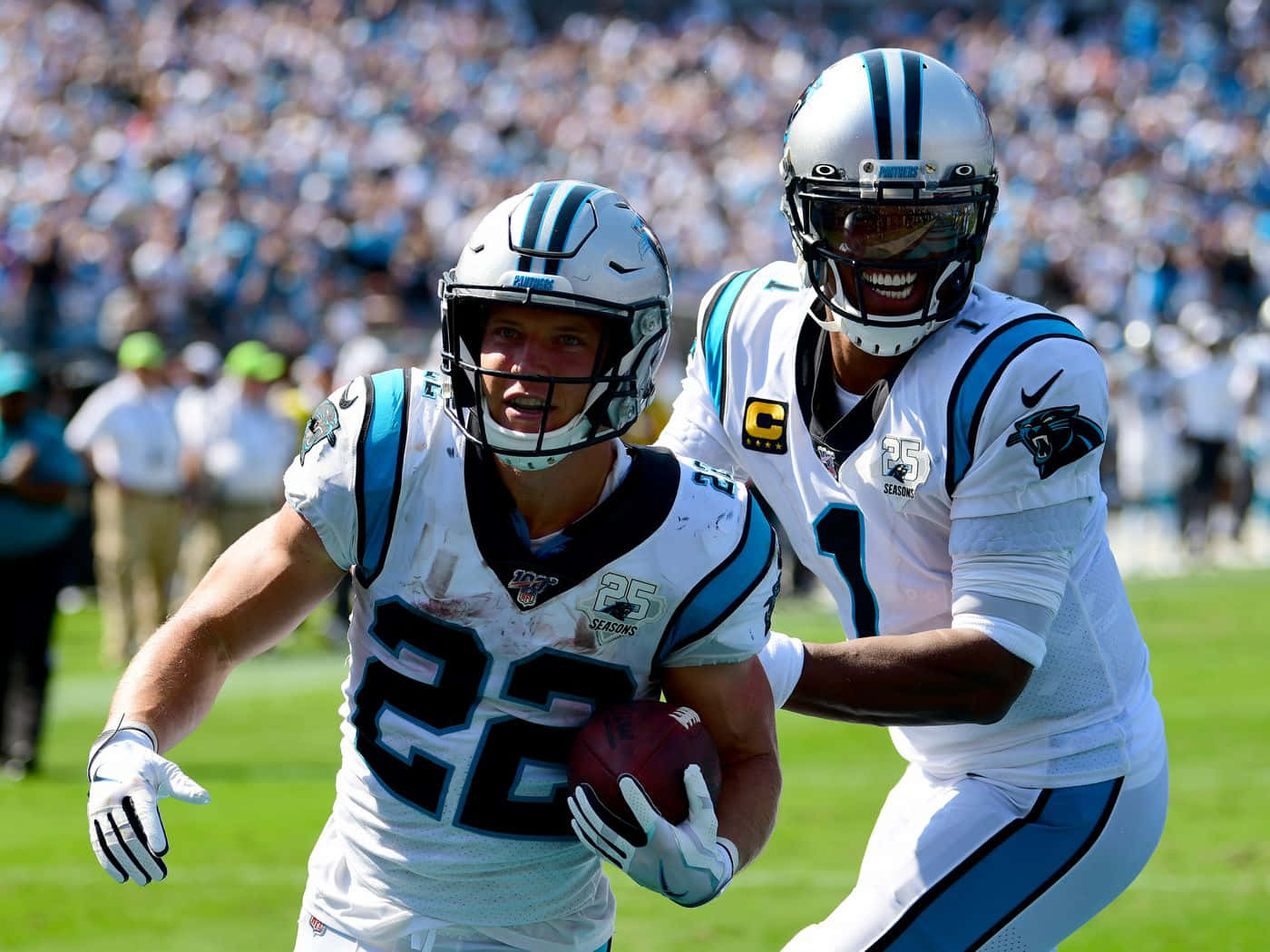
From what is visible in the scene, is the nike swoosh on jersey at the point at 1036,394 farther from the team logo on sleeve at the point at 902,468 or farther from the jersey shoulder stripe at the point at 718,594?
the jersey shoulder stripe at the point at 718,594

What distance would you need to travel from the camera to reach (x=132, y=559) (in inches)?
476

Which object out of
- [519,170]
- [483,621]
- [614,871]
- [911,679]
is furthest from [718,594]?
[519,170]

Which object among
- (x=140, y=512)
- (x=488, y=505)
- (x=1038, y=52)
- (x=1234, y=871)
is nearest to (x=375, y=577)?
(x=488, y=505)

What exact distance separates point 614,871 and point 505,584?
4.51 meters

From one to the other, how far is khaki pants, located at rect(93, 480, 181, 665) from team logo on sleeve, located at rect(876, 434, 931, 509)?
9.39m

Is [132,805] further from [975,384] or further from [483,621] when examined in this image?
[975,384]

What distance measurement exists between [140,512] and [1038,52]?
785 inches

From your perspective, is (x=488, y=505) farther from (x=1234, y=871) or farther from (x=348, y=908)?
(x=1234, y=871)

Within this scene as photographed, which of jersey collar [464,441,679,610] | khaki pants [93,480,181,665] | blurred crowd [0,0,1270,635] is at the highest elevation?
jersey collar [464,441,679,610]

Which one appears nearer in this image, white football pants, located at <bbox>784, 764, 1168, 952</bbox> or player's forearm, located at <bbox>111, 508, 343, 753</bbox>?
player's forearm, located at <bbox>111, 508, 343, 753</bbox>

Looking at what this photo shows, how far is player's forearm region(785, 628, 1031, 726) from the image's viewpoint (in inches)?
124

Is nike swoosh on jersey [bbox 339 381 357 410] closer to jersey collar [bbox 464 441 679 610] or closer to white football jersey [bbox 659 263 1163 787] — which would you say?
jersey collar [bbox 464 441 679 610]

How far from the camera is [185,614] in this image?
2.79 metres

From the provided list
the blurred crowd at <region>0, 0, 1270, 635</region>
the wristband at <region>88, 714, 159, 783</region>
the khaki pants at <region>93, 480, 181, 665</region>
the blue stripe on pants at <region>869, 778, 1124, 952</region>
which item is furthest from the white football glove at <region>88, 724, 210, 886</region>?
the khaki pants at <region>93, 480, 181, 665</region>
